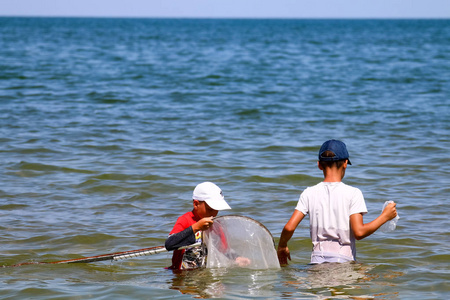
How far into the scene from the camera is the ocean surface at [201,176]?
4.88 meters

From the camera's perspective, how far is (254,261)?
4742mm

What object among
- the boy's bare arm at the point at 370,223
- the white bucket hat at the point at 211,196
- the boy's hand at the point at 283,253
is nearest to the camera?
the boy's bare arm at the point at 370,223

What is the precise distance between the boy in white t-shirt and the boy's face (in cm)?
57

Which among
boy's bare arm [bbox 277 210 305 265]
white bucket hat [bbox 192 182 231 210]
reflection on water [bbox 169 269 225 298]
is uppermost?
white bucket hat [bbox 192 182 231 210]

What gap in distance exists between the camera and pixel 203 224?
4.51 meters

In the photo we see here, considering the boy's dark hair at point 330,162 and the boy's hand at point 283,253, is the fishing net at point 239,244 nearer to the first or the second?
the boy's hand at point 283,253

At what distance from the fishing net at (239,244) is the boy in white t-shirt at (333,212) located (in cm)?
16

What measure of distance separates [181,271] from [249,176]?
4315 millimetres

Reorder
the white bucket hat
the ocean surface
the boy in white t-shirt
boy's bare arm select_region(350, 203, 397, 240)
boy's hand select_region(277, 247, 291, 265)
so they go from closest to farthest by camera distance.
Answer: boy's bare arm select_region(350, 203, 397, 240), the boy in white t-shirt, the white bucket hat, boy's hand select_region(277, 247, 291, 265), the ocean surface

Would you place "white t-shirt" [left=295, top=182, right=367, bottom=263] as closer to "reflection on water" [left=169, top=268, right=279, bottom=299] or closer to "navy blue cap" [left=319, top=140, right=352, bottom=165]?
"navy blue cap" [left=319, top=140, right=352, bottom=165]

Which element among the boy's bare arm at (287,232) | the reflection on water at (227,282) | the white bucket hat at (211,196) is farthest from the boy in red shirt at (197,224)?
the boy's bare arm at (287,232)

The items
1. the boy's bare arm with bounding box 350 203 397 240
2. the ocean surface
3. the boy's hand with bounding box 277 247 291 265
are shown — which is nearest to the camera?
the boy's bare arm with bounding box 350 203 397 240

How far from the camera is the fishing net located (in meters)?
4.66

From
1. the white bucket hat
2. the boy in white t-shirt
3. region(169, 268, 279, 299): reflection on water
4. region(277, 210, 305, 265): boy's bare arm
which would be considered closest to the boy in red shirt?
the white bucket hat
